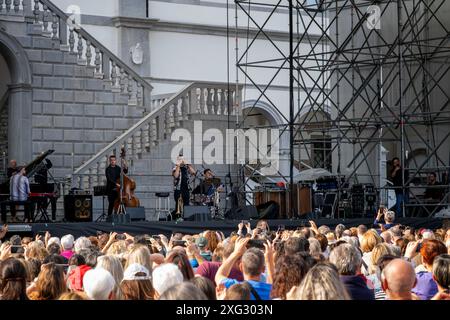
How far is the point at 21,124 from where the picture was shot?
94.5 ft

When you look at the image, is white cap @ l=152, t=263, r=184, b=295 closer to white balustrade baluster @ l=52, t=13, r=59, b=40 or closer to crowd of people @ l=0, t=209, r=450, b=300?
crowd of people @ l=0, t=209, r=450, b=300

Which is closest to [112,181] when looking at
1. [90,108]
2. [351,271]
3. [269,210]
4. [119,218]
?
[119,218]

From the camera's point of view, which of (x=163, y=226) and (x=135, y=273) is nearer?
(x=135, y=273)

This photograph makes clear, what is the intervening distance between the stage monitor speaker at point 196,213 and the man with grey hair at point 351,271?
15.6 metres

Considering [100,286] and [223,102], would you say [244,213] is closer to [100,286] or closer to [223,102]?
[223,102]

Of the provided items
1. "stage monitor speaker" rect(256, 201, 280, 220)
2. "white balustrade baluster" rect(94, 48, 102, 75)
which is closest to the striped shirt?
"stage monitor speaker" rect(256, 201, 280, 220)

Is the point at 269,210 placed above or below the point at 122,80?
below

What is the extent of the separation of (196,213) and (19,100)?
255 inches

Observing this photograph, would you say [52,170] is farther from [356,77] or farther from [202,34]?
[202,34]

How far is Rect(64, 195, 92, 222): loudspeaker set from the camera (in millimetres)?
25297

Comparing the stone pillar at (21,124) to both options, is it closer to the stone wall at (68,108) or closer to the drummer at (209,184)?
the stone wall at (68,108)

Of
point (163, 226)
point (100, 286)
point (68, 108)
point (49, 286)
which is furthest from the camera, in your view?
point (68, 108)

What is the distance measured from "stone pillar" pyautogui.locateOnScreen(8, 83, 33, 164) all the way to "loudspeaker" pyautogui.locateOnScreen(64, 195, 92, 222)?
142 inches
